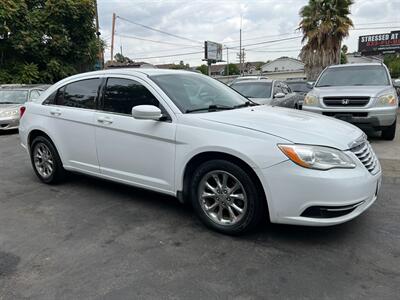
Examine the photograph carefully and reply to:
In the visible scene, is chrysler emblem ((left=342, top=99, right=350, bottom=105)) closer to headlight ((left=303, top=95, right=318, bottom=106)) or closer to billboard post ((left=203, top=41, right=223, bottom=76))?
headlight ((left=303, top=95, right=318, bottom=106))

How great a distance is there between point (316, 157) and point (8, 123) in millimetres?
9997

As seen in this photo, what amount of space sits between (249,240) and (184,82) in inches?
79.1

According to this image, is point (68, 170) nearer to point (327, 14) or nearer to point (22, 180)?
point (22, 180)

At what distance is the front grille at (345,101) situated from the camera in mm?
7535

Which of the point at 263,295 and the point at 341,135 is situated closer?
the point at 263,295

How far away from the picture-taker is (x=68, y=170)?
16.4ft

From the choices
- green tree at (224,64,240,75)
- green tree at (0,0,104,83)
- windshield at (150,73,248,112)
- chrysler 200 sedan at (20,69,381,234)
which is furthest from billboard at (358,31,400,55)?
chrysler 200 sedan at (20,69,381,234)

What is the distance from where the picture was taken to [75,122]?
4.64m

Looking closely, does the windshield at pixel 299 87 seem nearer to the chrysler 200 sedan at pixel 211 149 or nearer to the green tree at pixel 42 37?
the green tree at pixel 42 37

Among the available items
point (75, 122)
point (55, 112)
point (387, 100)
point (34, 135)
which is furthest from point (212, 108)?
point (387, 100)

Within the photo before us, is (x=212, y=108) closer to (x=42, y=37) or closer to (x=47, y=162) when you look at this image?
(x=47, y=162)

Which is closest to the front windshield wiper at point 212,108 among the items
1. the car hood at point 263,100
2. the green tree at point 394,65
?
the car hood at point 263,100

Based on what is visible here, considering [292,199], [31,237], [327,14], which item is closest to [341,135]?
[292,199]

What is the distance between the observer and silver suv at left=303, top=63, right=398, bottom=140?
747 centimetres
